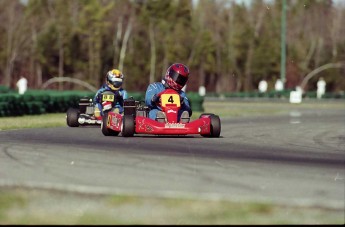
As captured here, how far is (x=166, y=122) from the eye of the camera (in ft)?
51.7

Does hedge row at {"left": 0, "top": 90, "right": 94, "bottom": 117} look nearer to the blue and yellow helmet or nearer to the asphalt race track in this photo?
the blue and yellow helmet

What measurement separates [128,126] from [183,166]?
528 cm

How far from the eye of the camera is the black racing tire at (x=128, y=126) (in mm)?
15320

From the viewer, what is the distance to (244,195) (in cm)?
771

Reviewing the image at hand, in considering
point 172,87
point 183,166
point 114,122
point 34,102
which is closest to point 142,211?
point 183,166

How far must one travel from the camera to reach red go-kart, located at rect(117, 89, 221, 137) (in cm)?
1538

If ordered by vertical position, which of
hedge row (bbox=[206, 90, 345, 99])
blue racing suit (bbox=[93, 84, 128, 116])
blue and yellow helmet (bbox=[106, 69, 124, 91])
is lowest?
hedge row (bbox=[206, 90, 345, 99])

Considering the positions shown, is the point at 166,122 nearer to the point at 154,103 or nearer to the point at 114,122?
the point at 154,103

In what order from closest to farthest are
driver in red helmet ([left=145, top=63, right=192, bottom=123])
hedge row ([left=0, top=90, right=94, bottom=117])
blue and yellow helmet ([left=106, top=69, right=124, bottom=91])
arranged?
1. driver in red helmet ([left=145, top=63, right=192, bottom=123])
2. blue and yellow helmet ([left=106, top=69, right=124, bottom=91])
3. hedge row ([left=0, top=90, right=94, bottom=117])

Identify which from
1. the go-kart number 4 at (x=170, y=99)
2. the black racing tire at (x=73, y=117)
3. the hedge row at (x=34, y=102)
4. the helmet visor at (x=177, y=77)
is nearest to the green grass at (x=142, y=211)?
the go-kart number 4 at (x=170, y=99)

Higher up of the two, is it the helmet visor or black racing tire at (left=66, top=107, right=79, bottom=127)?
the helmet visor

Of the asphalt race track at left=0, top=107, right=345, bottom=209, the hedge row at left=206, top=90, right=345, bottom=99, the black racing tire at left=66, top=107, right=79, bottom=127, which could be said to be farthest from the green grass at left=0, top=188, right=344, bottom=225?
the hedge row at left=206, top=90, right=345, bottom=99

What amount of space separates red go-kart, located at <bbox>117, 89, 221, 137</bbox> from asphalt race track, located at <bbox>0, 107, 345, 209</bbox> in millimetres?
166

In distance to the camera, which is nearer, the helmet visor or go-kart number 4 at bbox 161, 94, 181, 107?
go-kart number 4 at bbox 161, 94, 181, 107
